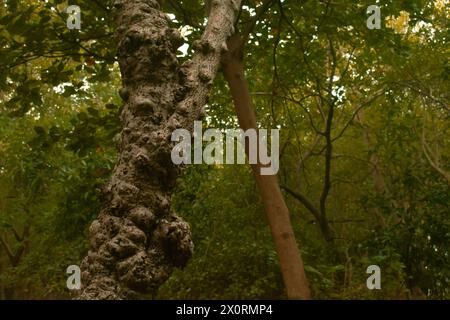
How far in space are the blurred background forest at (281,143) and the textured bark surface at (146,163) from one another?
2472 millimetres

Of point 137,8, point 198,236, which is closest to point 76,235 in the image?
point 198,236

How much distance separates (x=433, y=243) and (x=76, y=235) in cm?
493

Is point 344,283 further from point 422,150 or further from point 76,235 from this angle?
point 76,235

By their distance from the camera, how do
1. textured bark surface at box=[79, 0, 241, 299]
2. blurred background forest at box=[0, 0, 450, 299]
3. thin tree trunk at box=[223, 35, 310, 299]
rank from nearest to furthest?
textured bark surface at box=[79, 0, 241, 299]
thin tree trunk at box=[223, 35, 310, 299]
blurred background forest at box=[0, 0, 450, 299]

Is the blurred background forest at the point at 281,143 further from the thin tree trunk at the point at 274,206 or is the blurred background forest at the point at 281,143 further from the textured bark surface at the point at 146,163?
the textured bark surface at the point at 146,163

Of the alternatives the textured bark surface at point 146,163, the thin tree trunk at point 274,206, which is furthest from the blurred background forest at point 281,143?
the textured bark surface at point 146,163

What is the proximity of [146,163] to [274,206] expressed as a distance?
288cm

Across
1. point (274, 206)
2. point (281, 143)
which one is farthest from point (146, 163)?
point (281, 143)

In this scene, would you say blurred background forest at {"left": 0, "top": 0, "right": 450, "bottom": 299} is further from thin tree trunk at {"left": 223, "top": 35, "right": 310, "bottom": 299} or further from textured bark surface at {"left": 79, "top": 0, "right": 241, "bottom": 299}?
textured bark surface at {"left": 79, "top": 0, "right": 241, "bottom": 299}

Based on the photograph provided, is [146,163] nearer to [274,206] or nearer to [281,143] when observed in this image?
[274,206]

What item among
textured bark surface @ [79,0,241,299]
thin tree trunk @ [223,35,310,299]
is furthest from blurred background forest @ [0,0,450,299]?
textured bark surface @ [79,0,241,299]

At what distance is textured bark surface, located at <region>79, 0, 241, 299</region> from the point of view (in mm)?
1549

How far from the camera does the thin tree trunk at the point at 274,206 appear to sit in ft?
14.0

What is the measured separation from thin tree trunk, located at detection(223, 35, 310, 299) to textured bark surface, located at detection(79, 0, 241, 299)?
2.49 metres
